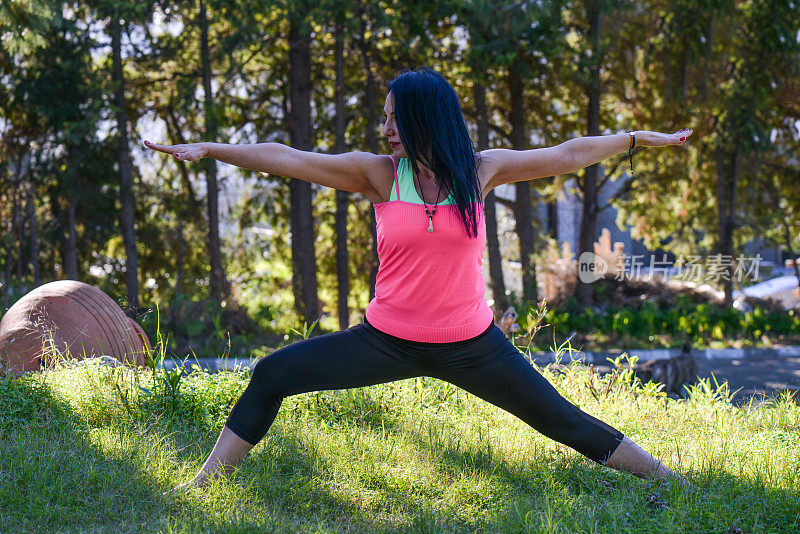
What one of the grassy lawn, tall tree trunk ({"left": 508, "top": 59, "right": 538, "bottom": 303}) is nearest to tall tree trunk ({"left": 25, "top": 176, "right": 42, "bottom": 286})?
the grassy lawn

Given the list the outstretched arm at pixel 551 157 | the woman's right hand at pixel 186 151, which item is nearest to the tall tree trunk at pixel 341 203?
the outstretched arm at pixel 551 157

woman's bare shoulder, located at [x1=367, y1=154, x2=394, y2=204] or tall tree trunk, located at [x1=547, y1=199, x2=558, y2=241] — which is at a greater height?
woman's bare shoulder, located at [x1=367, y1=154, x2=394, y2=204]

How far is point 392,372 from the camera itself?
338 centimetres

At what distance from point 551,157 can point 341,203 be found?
343 inches

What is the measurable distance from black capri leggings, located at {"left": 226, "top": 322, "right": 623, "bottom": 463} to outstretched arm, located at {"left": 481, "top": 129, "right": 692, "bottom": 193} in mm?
786

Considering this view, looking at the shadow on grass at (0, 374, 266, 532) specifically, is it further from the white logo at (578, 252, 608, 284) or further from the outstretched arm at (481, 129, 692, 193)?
the white logo at (578, 252, 608, 284)

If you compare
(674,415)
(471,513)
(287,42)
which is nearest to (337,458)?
(471,513)

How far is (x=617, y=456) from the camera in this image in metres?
3.48

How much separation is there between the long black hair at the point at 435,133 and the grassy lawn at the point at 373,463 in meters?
1.36

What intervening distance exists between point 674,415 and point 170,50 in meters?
9.78

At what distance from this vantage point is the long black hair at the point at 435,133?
3.28m

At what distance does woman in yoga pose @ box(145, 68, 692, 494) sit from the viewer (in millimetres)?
3260

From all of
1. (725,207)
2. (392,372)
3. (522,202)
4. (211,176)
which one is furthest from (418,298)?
(725,207)

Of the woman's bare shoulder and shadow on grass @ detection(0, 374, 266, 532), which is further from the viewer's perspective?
the woman's bare shoulder
